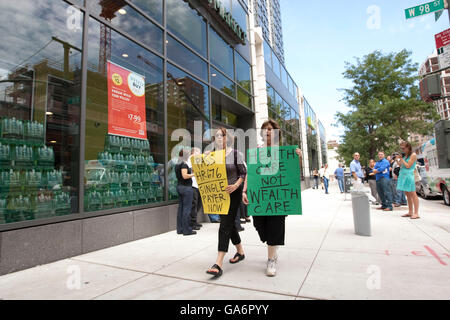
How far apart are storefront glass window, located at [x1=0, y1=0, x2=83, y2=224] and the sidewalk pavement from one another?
3.54 feet

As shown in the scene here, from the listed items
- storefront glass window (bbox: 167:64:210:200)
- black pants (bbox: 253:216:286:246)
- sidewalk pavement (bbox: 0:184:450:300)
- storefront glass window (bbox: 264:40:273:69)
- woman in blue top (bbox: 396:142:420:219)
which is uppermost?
storefront glass window (bbox: 264:40:273:69)

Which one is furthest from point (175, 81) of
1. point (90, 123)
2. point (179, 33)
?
point (90, 123)

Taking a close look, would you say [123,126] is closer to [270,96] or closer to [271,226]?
[271,226]

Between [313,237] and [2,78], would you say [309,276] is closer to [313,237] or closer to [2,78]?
[313,237]

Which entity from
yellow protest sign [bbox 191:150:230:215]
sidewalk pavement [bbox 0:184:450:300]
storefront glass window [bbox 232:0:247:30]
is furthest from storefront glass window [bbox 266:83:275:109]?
yellow protest sign [bbox 191:150:230:215]

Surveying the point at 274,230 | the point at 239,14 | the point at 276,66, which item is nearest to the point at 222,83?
the point at 239,14

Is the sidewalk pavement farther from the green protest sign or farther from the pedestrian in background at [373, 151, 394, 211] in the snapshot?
the pedestrian in background at [373, 151, 394, 211]

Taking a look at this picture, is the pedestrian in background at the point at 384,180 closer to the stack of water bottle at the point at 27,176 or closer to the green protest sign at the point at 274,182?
the green protest sign at the point at 274,182

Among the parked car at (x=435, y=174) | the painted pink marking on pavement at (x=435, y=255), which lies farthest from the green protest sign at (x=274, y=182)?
the parked car at (x=435, y=174)

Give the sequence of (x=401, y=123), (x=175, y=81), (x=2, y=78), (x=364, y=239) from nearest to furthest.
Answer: (x=2, y=78) < (x=364, y=239) < (x=175, y=81) < (x=401, y=123)

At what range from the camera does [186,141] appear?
736 cm

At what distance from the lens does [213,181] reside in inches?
128

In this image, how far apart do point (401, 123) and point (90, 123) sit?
86.0 feet

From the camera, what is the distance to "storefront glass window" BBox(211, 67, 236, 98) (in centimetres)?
902
